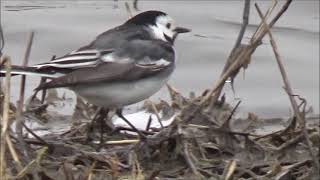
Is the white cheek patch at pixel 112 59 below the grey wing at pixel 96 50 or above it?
below

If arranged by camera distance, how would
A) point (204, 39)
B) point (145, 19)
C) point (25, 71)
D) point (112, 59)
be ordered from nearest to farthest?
point (25, 71) → point (112, 59) → point (145, 19) → point (204, 39)

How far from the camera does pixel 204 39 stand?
32.0 feet

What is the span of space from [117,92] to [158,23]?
2.42ft

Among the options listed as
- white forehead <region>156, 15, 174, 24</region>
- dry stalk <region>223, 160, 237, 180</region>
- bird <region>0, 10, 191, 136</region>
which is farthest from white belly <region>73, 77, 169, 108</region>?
dry stalk <region>223, 160, 237, 180</region>

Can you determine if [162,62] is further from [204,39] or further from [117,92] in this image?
[204,39]

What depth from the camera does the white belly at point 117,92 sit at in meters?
5.68

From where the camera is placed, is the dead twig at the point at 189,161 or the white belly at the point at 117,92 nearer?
the dead twig at the point at 189,161

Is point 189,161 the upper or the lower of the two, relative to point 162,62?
lower

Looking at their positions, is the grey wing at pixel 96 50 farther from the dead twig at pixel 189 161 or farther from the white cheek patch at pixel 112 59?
the dead twig at pixel 189 161

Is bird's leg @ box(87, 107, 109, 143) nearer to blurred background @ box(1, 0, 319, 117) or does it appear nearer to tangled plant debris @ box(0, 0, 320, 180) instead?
tangled plant debris @ box(0, 0, 320, 180)

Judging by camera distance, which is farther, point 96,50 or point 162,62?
point 162,62

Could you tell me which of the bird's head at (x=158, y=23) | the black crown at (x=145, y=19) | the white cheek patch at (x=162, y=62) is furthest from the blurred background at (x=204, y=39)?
the white cheek patch at (x=162, y=62)

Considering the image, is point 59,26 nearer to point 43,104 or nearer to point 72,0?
point 72,0

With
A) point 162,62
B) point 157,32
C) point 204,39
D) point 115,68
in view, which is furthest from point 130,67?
point 204,39
